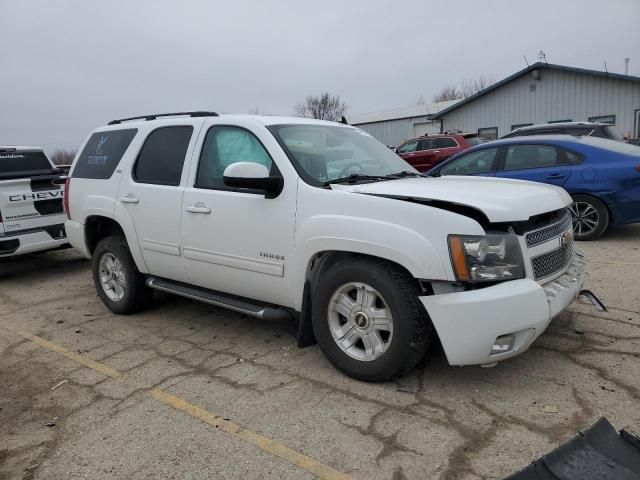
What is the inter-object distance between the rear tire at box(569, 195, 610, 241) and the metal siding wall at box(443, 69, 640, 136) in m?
16.2

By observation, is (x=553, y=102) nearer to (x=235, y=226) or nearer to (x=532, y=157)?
(x=532, y=157)

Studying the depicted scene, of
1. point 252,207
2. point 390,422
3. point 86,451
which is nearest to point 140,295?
point 252,207

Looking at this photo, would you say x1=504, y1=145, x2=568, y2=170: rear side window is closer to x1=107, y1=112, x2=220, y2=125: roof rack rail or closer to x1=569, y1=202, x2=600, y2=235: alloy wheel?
x1=569, y1=202, x2=600, y2=235: alloy wheel

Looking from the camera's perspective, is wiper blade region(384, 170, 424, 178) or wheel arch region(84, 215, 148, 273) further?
wheel arch region(84, 215, 148, 273)

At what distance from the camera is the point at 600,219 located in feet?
23.3

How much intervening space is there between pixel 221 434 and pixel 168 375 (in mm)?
991

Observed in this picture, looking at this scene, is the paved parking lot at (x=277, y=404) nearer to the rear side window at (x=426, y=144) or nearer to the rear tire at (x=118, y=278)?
the rear tire at (x=118, y=278)

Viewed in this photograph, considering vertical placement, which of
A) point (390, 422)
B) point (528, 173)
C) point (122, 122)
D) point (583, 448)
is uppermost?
point (122, 122)

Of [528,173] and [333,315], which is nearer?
[333,315]

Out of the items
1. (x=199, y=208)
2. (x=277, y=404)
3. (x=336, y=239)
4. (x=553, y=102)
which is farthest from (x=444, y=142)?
(x=277, y=404)

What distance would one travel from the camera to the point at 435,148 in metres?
17.4

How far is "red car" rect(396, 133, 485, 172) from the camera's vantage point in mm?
16906

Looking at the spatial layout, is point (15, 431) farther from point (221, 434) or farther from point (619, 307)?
point (619, 307)

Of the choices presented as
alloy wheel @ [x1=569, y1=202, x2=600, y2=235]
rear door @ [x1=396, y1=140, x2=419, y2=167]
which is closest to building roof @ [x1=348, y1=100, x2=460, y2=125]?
rear door @ [x1=396, y1=140, x2=419, y2=167]
